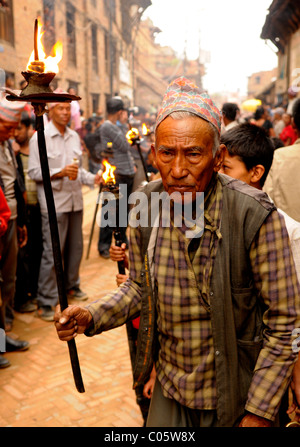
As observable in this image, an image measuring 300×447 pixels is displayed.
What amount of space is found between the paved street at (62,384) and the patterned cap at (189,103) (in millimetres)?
2459

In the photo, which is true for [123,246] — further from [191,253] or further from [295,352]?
[295,352]

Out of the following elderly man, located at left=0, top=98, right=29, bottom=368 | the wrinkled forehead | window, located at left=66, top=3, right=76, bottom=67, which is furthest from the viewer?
window, located at left=66, top=3, right=76, bottom=67

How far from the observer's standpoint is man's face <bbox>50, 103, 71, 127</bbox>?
16.0ft

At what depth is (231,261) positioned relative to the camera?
1548 millimetres

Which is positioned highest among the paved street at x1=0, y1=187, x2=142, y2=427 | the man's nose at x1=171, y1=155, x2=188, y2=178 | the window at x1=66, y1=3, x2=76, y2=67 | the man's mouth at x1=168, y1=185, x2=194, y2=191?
the window at x1=66, y1=3, x2=76, y2=67

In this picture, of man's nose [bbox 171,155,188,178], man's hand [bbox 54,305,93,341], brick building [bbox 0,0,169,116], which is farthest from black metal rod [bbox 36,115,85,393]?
brick building [bbox 0,0,169,116]

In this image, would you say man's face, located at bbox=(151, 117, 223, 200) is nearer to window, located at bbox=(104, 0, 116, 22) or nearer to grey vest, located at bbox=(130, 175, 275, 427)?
grey vest, located at bbox=(130, 175, 275, 427)

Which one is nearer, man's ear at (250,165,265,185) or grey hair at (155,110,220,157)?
grey hair at (155,110,220,157)

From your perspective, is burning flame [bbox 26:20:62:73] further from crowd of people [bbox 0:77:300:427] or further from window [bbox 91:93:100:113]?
window [bbox 91:93:100:113]

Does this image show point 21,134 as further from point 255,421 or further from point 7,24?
point 7,24

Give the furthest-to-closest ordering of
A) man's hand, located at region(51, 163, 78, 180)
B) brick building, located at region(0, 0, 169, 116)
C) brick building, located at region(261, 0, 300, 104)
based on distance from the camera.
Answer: brick building, located at region(261, 0, 300, 104) → brick building, located at region(0, 0, 169, 116) → man's hand, located at region(51, 163, 78, 180)

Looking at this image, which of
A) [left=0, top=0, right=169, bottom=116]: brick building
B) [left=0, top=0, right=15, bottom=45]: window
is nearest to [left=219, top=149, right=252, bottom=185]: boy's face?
[left=0, top=0, right=169, bottom=116]: brick building

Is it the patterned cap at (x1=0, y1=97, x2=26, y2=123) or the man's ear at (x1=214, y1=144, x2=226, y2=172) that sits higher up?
the patterned cap at (x1=0, y1=97, x2=26, y2=123)

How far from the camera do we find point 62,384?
12.3 feet
